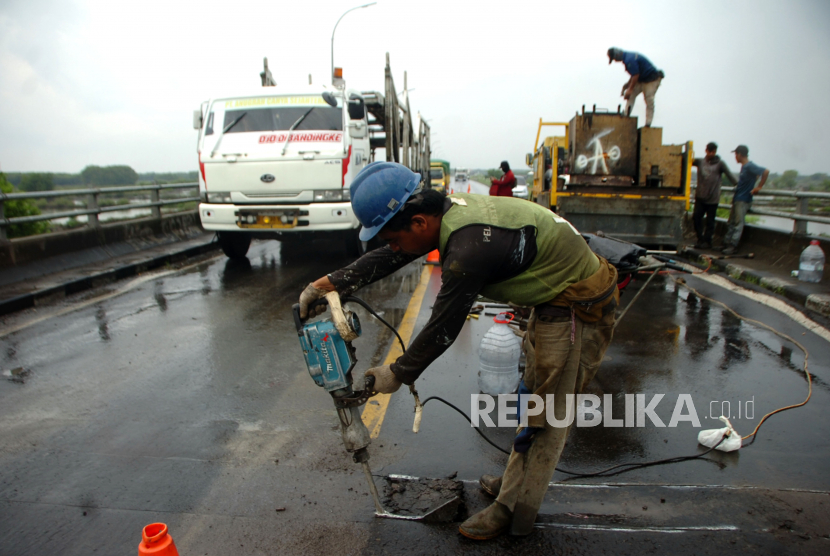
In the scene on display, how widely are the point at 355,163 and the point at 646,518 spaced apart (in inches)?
277

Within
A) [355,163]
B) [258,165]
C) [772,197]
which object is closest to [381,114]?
[355,163]

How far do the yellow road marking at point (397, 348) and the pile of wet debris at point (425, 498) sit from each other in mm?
572

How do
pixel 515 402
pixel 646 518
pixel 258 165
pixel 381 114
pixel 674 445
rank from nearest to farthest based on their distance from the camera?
pixel 646 518, pixel 674 445, pixel 515 402, pixel 258 165, pixel 381 114

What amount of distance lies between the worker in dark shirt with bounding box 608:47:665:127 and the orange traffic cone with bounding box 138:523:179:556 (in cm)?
961

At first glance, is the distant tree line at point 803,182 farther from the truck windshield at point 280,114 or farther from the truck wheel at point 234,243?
the truck wheel at point 234,243

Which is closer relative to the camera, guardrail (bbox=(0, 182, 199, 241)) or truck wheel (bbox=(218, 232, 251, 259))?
guardrail (bbox=(0, 182, 199, 241))

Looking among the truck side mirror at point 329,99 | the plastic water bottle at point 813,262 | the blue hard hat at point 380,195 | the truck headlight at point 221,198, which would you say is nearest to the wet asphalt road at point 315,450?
the blue hard hat at point 380,195

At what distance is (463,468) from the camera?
2920mm

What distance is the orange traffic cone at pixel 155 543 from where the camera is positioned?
5.74 ft

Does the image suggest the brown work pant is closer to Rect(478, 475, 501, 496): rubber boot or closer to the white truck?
Rect(478, 475, 501, 496): rubber boot

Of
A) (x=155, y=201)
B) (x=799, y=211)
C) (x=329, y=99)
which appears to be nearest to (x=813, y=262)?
(x=799, y=211)

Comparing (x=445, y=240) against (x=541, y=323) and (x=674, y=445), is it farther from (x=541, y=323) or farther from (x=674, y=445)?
(x=674, y=445)

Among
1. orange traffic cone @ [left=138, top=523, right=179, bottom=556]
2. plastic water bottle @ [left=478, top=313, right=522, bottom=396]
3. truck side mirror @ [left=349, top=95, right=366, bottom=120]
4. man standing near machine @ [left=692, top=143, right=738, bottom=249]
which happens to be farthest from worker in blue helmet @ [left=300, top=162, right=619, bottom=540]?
man standing near machine @ [left=692, top=143, right=738, bottom=249]

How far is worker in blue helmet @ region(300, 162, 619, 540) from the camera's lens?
6.72ft
